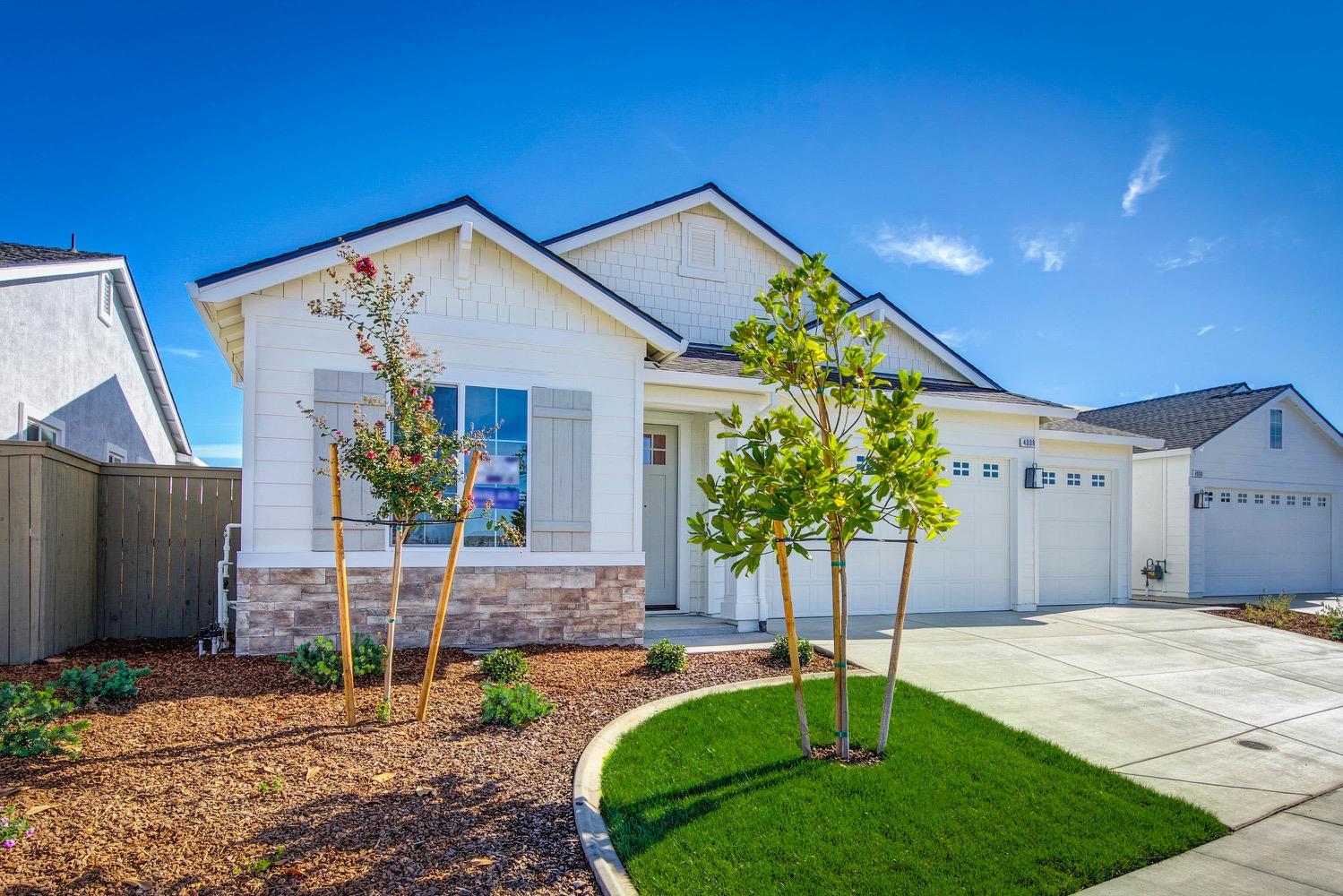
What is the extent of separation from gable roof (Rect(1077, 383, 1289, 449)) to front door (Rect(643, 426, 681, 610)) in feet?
34.5

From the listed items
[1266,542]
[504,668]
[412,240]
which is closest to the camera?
[504,668]

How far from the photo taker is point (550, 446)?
24.8 feet

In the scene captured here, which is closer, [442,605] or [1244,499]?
[442,605]

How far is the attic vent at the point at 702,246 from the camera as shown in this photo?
11.2m

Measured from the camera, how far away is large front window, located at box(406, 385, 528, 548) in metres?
7.36

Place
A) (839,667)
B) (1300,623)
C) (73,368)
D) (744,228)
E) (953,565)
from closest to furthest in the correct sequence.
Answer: (839,667), (1300,623), (73,368), (953,565), (744,228)

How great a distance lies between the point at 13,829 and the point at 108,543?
17.9ft

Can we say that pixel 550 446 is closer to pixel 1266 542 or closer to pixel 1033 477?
pixel 1033 477

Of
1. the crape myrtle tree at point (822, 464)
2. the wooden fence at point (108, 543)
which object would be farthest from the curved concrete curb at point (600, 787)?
the wooden fence at point (108, 543)

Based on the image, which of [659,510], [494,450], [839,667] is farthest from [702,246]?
[839,667]

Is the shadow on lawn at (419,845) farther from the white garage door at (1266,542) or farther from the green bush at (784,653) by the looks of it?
the white garage door at (1266,542)

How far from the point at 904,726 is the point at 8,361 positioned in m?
10.4

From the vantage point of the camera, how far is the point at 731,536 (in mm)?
4242

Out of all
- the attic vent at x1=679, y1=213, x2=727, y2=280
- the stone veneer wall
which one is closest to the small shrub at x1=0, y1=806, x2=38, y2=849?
the stone veneer wall
